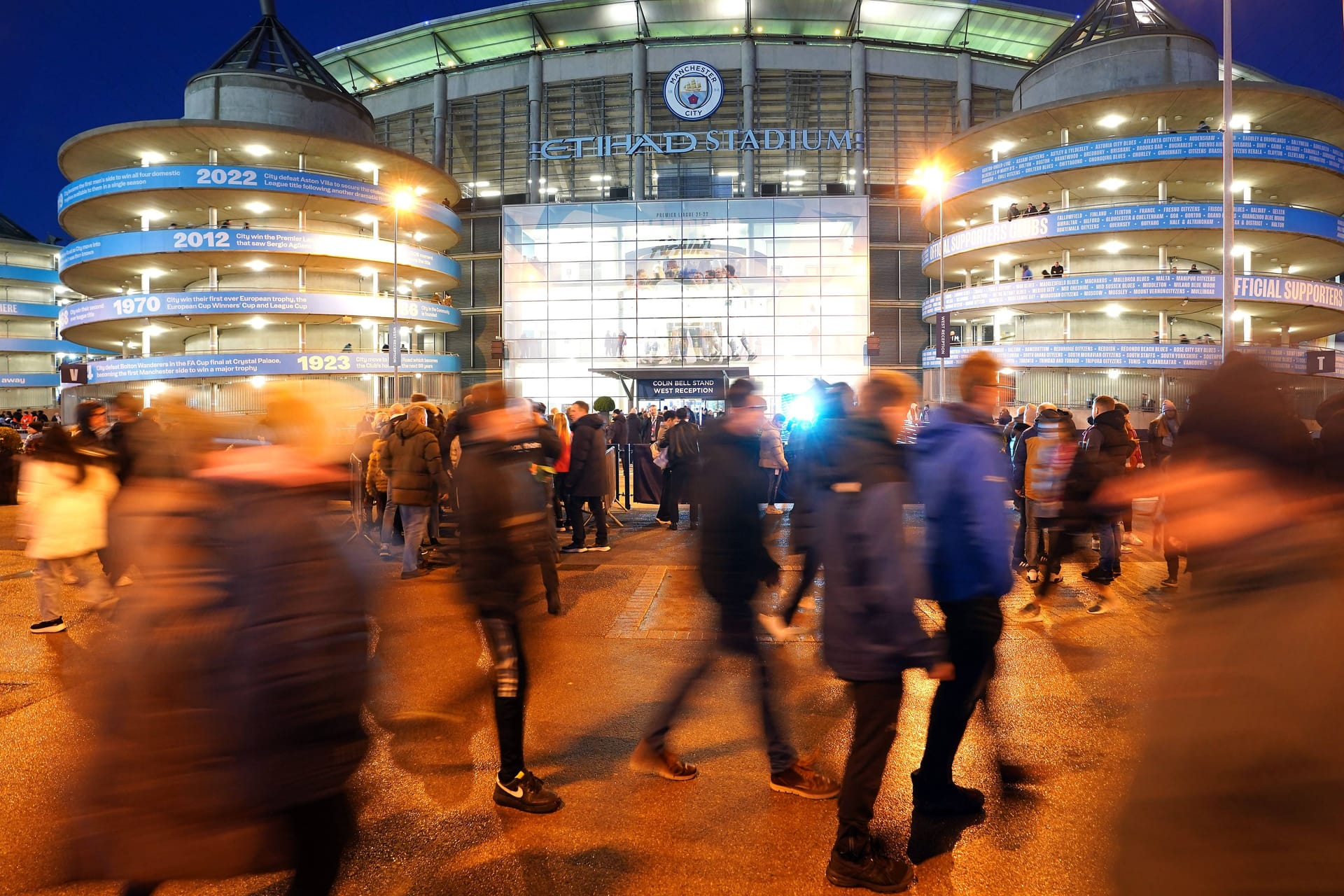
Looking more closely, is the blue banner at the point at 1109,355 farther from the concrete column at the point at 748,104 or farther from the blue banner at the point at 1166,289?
the concrete column at the point at 748,104

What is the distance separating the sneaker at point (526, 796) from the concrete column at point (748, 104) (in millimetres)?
38623

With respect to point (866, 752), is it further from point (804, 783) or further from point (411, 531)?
point (411, 531)

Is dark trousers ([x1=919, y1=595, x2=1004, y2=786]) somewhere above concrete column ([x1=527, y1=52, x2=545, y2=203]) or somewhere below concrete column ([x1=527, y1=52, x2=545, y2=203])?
below

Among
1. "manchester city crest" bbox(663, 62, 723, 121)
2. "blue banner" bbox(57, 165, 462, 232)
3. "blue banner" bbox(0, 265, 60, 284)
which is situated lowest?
"blue banner" bbox(57, 165, 462, 232)

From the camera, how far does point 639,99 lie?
40.2 metres

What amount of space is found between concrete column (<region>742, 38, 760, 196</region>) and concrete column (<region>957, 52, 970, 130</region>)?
11.1 metres

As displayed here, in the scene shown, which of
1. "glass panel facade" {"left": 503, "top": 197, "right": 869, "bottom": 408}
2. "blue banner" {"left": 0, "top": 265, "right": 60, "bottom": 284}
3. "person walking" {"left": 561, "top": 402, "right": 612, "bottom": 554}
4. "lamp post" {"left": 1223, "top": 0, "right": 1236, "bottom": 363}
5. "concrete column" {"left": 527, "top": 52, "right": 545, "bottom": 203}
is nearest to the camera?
"person walking" {"left": 561, "top": 402, "right": 612, "bottom": 554}

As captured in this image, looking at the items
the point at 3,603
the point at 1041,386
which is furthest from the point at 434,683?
the point at 1041,386

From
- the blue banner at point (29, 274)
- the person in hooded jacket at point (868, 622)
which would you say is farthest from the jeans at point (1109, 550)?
the blue banner at point (29, 274)

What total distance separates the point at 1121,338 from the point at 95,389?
148ft

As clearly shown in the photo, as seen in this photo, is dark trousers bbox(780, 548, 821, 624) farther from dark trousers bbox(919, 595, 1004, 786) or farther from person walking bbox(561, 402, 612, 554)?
person walking bbox(561, 402, 612, 554)

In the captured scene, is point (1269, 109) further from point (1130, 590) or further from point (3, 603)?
point (3, 603)

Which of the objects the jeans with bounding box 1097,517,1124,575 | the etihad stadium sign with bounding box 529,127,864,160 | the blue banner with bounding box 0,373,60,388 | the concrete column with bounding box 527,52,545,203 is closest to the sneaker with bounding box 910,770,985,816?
the jeans with bounding box 1097,517,1124,575

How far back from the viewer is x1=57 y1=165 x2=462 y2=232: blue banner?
30766mm
